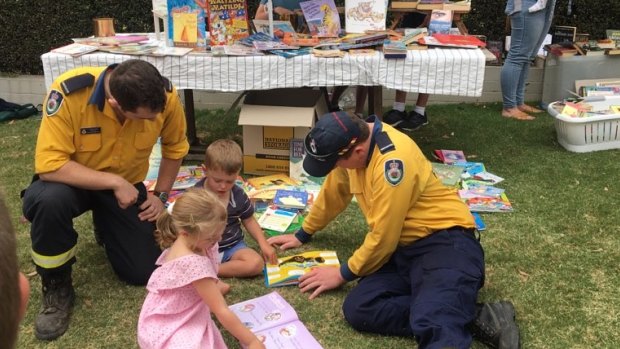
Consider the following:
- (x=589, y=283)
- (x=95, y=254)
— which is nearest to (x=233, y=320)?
(x=95, y=254)

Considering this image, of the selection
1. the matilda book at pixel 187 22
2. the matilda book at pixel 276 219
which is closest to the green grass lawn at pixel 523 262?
the matilda book at pixel 276 219

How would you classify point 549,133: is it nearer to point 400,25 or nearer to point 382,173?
point 400,25

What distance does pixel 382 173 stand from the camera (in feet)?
8.05

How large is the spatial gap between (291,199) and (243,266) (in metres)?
0.93

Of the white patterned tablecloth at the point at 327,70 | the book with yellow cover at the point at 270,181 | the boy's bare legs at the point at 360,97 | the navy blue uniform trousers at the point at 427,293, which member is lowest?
the book with yellow cover at the point at 270,181

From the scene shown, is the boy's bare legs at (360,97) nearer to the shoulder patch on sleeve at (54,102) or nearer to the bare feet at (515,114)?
the bare feet at (515,114)

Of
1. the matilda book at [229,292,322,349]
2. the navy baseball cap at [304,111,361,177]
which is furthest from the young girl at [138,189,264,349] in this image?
the navy baseball cap at [304,111,361,177]

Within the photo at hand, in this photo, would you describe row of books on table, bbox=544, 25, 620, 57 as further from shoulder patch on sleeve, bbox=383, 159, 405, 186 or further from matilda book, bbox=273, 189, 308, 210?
shoulder patch on sleeve, bbox=383, 159, 405, 186

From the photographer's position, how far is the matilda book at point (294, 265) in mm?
2863

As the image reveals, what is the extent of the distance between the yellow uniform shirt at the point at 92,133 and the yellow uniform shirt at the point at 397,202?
973 millimetres

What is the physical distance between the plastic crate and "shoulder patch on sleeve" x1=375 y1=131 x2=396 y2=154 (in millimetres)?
2489

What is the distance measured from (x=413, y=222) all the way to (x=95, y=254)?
1.69 metres

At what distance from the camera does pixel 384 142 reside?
2.54 metres

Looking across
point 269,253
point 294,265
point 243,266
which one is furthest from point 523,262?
point 243,266
